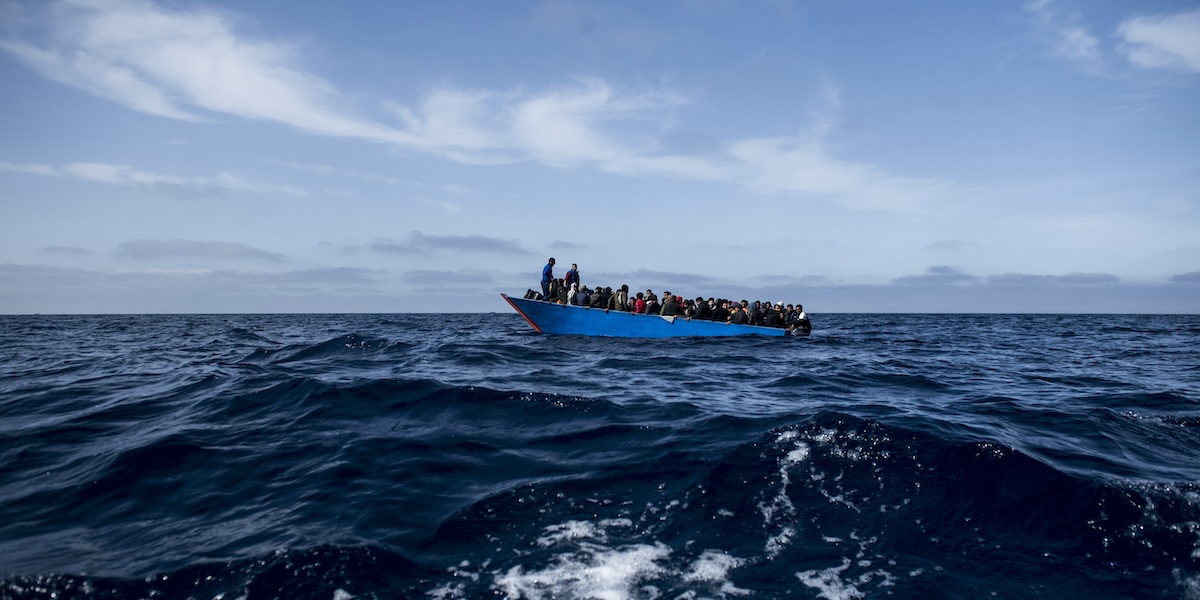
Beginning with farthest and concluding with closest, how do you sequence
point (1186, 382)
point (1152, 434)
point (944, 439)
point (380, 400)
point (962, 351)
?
1. point (962, 351)
2. point (1186, 382)
3. point (380, 400)
4. point (1152, 434)
5. point (944, 439)

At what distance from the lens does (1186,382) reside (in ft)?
48.4

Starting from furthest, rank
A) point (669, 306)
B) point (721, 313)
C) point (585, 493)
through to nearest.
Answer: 1. point (721, 313)
2. point (669, 306)
3. point (585, 493)

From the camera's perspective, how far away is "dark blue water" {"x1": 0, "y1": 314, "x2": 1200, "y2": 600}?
475cm

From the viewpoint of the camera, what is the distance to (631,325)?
1088 inches

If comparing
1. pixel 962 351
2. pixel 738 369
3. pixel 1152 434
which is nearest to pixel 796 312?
pixel 962 351

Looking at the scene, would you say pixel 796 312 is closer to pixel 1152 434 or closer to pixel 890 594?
pixel 1152 434

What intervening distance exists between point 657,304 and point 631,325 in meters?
1.93

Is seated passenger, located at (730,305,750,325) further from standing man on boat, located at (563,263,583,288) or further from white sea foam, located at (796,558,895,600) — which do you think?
white sea foam, located at (796,558,895,600)

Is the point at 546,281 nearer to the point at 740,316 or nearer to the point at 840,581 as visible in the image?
the point at 740,316

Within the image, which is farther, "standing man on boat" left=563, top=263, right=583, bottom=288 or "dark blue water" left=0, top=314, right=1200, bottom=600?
"standing man on boat" left=563, top=263, right=583, bottom=288

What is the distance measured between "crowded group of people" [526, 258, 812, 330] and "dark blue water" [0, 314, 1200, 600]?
15795mm

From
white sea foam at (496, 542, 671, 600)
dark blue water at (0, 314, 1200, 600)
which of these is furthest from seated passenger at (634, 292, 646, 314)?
white sea foam at (496, 542, 671, 600)

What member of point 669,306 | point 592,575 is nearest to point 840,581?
point 592,575

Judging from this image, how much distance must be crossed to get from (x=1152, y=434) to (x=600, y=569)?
934cm
